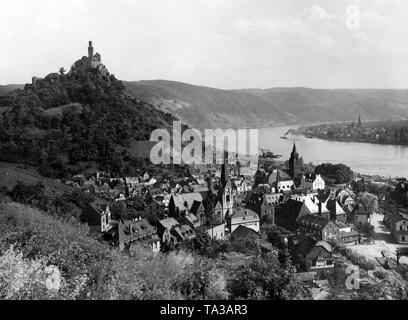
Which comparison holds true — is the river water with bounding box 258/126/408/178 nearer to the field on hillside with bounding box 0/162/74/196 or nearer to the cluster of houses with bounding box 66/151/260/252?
the cluster of houses with bounding box 66/151/260/252

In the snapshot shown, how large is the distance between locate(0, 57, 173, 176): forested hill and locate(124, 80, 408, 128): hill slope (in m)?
46.9

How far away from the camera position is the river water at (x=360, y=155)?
42.6 metres

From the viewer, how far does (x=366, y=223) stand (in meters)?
21.6

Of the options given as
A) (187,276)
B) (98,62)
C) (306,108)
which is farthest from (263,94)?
(187,276)

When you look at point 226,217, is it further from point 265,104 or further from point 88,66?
point 265,104

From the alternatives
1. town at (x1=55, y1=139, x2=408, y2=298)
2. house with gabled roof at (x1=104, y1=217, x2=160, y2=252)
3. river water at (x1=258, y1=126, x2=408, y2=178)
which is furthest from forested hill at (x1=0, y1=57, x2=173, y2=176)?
river water at (x1=258, y1=126, x2=408, y2=178)

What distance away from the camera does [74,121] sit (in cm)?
4541

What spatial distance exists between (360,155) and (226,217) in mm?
37433

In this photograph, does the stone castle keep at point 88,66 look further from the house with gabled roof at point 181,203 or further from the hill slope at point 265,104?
the hill slope at point 265,104

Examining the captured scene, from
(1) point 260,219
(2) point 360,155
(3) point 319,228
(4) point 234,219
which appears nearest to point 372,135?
(2) point 360,155

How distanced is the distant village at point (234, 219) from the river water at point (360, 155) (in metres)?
15.0

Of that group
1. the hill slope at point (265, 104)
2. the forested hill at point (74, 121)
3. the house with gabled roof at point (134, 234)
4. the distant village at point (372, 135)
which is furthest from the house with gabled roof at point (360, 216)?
the hill slope at point (265, 104)

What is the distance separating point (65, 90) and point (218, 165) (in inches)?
900

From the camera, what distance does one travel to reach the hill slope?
112 m
